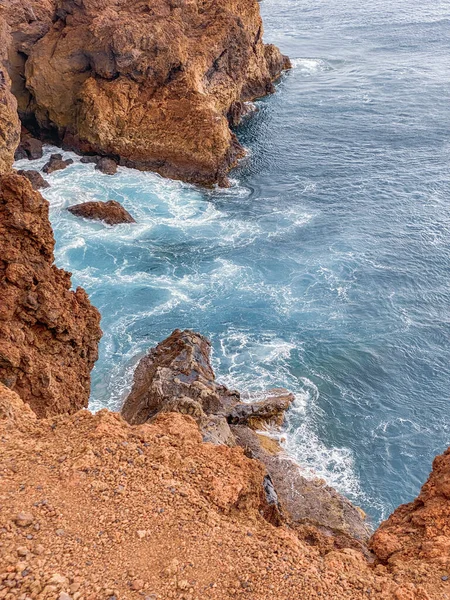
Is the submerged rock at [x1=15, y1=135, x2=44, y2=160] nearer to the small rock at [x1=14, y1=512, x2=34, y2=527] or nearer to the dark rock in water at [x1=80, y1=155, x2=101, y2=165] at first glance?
the dark rock in water at [x1=80, y1=155, x2=101, y2=165]

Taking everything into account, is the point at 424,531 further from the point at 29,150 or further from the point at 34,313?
the point at 29,150

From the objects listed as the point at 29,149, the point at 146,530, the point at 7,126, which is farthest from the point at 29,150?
the point at 146,530

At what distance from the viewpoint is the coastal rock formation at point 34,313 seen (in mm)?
25984

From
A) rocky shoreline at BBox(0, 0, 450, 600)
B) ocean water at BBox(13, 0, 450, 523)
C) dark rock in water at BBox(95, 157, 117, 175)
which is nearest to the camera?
rocky shoreline at BBox(0, 0, 450, 600)

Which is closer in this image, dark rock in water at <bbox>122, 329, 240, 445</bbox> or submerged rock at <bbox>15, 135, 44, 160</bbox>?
dark rock in water at <bbox>122, 329, 240, 445</bbox>

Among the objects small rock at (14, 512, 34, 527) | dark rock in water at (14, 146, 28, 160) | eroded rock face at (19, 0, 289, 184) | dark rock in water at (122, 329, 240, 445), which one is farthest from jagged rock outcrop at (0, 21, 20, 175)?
small rock at (14, 512, 34, 527)

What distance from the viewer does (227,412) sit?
1362 inches

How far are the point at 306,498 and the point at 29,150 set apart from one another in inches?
2148

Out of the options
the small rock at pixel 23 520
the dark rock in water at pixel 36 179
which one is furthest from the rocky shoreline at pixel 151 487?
the dark rock in water at pixel 36 179

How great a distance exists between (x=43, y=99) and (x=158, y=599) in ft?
222

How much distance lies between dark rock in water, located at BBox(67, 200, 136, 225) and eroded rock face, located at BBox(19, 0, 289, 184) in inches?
472

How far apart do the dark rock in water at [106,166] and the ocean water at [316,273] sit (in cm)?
100

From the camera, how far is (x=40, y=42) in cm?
7119

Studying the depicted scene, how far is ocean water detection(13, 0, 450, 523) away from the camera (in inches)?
1481
